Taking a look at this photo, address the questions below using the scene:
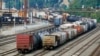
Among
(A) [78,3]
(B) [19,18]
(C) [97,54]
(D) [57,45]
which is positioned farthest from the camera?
(A) [78,3]

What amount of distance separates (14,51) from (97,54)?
1122 cm

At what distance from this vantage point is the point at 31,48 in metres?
47.1

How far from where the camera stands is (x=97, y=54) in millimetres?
45719

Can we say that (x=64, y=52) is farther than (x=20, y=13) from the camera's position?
No

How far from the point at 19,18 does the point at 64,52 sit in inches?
2619

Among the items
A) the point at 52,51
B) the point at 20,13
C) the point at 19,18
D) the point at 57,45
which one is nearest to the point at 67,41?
the point at 57,45

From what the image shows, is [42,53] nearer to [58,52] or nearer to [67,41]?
[58,52]

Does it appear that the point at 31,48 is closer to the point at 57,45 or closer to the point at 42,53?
the point at 42,53

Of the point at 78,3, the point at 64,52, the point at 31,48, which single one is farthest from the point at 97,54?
the point at 78,3

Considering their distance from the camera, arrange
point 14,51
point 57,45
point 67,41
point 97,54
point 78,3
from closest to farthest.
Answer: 1. point 97,54
2. point 14,51
3. point 57,45
4. point 67,41
5. point 78,3

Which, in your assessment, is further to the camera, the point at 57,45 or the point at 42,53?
the point at 57,45

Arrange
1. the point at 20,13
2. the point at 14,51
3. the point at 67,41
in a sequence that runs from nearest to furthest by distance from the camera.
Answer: the point at 14,51, the point at 67,41, the point at 20,13

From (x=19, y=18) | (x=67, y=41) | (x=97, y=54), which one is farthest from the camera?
(x=19, y=18)

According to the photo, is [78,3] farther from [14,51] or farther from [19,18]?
[14,51]
